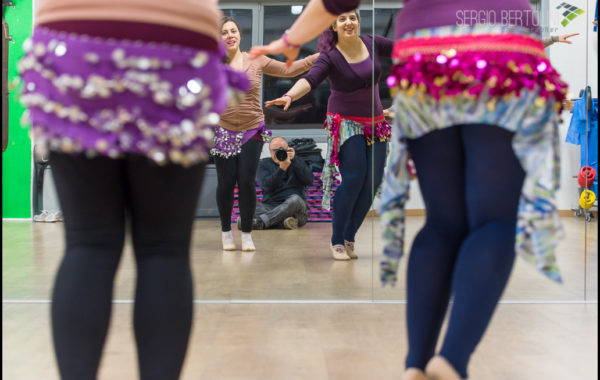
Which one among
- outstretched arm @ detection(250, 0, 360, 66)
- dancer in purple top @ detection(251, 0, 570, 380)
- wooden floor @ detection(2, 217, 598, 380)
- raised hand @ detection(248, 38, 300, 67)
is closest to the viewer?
dancer in purple top @ detection(251, 0, 570, 380)

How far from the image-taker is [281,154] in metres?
2.60

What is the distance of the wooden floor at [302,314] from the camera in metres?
1.49

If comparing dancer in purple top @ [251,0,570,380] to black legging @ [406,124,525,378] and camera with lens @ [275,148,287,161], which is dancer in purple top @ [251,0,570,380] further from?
camera with lens @ [275,148,287,161]

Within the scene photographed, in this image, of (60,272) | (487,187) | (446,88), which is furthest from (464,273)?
(60,272)

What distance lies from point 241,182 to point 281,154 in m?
0.23

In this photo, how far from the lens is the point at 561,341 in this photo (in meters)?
1.71

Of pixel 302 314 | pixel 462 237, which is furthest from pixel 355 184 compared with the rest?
pixel 462 237

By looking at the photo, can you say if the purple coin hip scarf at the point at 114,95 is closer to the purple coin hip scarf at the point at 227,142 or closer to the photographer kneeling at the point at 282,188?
the photographer kneeling at the point at 282,188

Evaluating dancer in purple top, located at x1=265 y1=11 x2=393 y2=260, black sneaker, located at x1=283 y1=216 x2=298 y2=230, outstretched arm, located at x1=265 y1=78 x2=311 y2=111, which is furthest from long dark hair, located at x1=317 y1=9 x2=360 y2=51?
black sneaker, located at x1=283 y1=216 x2=298 y2=230

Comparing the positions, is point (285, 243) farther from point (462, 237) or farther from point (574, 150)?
point (462, 237)

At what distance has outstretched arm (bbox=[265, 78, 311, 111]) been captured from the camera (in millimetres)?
2404

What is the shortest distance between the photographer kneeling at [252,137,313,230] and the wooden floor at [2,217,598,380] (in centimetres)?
6

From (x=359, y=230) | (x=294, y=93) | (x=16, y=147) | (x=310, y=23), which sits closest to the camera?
(x=310, y=23)

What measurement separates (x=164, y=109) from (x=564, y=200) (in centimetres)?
172
